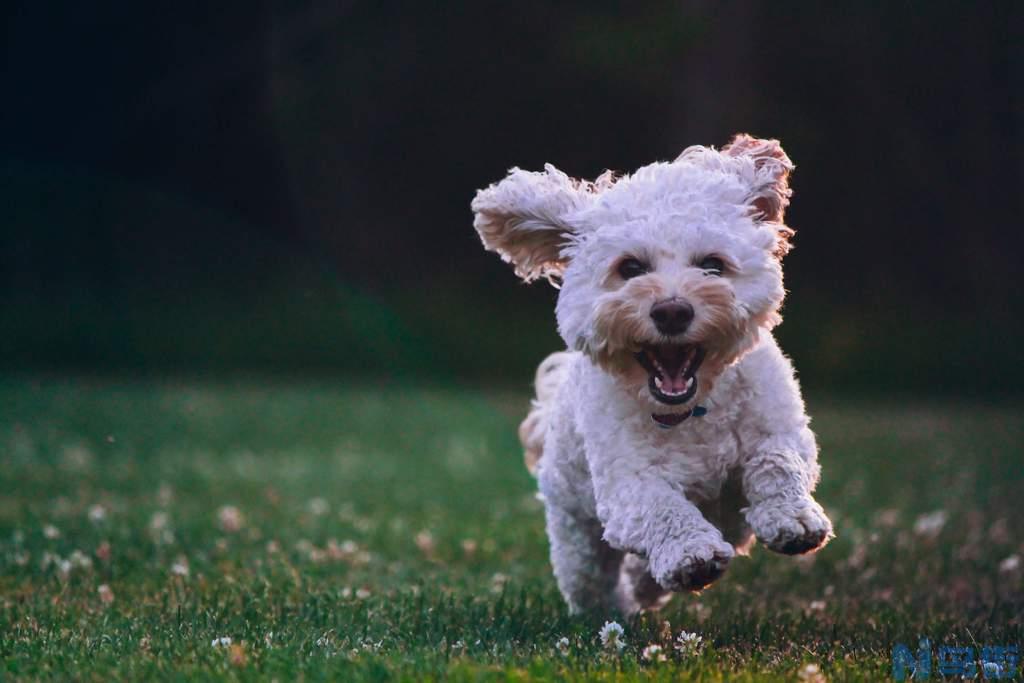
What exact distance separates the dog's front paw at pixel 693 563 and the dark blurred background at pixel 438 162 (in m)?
16.5

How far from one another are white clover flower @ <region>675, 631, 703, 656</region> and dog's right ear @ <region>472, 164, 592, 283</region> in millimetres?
1361

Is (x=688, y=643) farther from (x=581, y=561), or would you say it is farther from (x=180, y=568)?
(x=180, y=568)

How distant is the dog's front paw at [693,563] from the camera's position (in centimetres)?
392

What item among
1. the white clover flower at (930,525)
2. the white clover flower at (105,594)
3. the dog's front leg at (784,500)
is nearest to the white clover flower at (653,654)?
the dog's front leg at (784,500)

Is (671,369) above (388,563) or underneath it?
above

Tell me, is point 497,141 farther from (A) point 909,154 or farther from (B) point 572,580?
(B) point 572,580

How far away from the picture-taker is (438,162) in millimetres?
24328

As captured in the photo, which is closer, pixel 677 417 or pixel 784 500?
pixel 784 500

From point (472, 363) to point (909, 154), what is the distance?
28.0 feet

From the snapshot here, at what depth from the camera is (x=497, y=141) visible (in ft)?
79.1

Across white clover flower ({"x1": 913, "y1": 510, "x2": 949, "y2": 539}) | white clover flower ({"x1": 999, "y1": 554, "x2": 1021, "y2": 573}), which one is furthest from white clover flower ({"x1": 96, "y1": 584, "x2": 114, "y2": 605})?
white clover flower ({"x1": 913, "y1": 510, "x2": 949, "y2": 539})

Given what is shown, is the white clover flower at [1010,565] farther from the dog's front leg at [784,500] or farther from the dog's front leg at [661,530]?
the dog's front leg at [661,530]

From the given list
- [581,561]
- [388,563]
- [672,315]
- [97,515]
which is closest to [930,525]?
[388,563]

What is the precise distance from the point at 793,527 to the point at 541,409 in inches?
69.1
